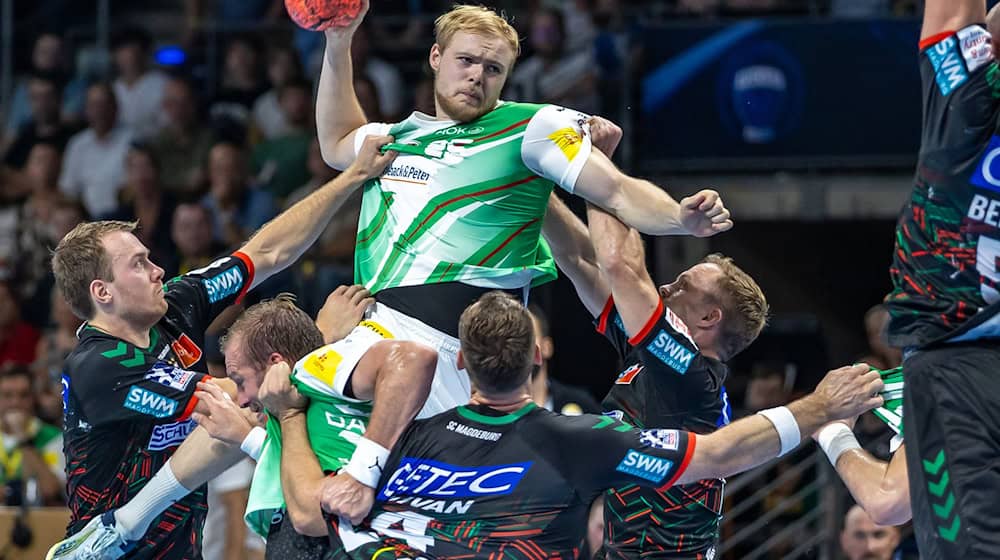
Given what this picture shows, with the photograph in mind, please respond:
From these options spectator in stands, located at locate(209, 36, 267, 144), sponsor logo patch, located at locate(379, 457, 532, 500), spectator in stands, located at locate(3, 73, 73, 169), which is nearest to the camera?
sponsor logo patch, located at locate(379, 457, 532, 500)

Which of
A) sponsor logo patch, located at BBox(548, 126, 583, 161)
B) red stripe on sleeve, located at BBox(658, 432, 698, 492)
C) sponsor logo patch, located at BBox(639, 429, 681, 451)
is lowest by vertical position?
red stripe on sleeve, located at BBox(658, 432, 698, 492)

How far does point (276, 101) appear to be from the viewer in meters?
12.9

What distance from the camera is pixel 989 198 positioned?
14.0ft

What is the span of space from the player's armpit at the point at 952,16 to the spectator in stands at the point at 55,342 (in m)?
8.04

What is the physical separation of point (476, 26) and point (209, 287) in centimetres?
174

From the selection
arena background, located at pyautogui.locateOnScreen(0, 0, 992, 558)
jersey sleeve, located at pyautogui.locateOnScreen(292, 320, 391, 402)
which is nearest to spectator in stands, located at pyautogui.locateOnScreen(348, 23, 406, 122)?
arena background, located at pyautogui.locateOnScreen(0, 0, 992, 558)

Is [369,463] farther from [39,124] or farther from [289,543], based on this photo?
[39,124]

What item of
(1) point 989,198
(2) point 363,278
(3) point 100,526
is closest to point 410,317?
(2) point 363,278

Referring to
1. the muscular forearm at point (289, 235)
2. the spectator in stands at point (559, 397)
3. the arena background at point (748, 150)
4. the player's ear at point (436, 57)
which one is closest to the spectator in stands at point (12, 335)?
the arena background at point (748, 150)

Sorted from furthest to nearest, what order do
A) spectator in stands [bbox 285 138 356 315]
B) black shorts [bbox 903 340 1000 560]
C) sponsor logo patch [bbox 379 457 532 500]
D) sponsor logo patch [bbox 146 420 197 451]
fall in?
spectator in stands [bbox 285 138 356 315], sponsor logo patch [bbox 146 420 197 451], sponsor logo patch [bbox 379 457 532 500], black shorts [bbox 903 340 1000 560]

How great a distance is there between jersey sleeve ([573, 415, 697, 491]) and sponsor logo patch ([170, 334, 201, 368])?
84.6 inches

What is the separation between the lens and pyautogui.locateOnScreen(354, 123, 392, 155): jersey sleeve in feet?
19.6

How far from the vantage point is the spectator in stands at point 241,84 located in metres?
13.1

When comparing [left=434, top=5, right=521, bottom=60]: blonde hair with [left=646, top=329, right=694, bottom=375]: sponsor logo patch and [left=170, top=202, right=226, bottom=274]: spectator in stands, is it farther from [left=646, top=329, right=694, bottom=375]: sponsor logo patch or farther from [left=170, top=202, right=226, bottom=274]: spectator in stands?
[left=170, top=202, right=226, bottom=274]: spectator in stands
